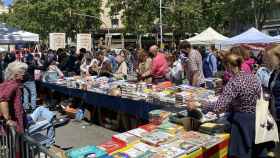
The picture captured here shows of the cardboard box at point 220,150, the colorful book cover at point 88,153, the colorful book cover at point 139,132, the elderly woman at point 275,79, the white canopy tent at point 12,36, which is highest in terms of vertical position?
the white canopy tent at point 12,36

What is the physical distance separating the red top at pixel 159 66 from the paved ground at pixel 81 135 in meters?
1.64

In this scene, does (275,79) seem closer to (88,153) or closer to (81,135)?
(88,153)

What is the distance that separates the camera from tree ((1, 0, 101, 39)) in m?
52.4

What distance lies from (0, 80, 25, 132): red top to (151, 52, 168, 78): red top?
15.6ft

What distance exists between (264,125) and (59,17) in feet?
161

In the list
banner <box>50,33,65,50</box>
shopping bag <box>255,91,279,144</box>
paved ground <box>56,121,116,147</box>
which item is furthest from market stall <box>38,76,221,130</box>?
banner <box>50,33,65,50</box>

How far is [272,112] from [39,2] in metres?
51.4

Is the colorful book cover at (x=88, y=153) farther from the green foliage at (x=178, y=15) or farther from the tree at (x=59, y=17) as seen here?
the tree at (x=59, y=17)

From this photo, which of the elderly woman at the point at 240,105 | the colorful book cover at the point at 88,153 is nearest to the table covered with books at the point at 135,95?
the elderly woman at the point at 240,105

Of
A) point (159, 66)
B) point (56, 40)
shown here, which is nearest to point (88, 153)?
point (159, 66)

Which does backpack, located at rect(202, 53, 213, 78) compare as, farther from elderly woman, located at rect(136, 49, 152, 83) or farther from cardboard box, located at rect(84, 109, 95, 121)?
cardboard box, located at rect(84, 109, 95, 121)

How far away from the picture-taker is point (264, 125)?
470cm

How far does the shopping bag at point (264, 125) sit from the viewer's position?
15.3ft

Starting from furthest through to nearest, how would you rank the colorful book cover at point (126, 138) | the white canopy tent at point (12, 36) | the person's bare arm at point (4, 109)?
the white canopy tent at point (12, 36) → the person's bare arm at point (4, 109) → the colorful book cover at point (126, 138)
